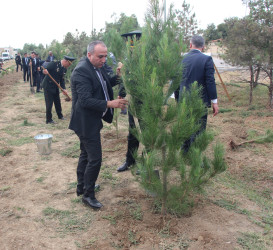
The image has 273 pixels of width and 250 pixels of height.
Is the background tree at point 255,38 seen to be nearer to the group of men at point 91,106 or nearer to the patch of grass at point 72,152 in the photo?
the patch of grass at point 72,152

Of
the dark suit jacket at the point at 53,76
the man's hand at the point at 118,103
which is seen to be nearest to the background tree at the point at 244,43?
the dark suit jacket at the point at 53,76

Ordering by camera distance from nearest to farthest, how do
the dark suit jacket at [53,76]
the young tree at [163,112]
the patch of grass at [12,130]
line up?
the young tree at [163,112] → the patch of grass at [12,130] → the dark suit jacket at [53,76]

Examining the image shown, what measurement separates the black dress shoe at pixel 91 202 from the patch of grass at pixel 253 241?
1480 millimetres

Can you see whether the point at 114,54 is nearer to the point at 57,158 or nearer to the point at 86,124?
the point at 57,158

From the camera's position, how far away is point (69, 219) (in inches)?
115

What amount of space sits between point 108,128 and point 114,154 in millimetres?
1684

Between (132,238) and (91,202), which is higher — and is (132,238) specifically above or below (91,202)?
below

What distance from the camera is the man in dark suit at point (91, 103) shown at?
275 cm

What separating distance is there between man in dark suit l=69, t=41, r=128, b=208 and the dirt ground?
0.39 m

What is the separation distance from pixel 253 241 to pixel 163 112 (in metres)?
1.46

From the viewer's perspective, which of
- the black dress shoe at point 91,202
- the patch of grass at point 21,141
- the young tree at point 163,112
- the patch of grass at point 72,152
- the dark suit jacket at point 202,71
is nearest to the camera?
the young tree at point 163,112

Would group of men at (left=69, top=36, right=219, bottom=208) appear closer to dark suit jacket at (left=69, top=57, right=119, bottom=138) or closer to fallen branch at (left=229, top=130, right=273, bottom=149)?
dark suit jacket at (left=69, top=57, right=119, bottom=138)

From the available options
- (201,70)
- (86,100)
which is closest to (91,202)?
(86,100)

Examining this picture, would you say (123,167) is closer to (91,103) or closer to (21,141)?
(91,103)
